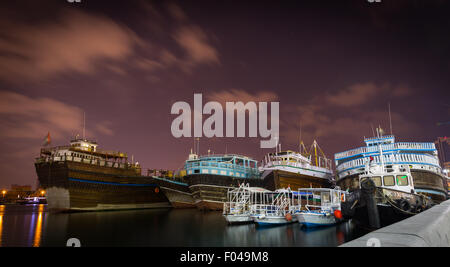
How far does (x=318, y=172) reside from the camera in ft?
202

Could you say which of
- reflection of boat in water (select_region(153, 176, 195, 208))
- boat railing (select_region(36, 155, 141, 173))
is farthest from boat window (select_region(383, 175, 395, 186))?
boat railing (select_region(36, 155, 141, 173))

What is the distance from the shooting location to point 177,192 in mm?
56938

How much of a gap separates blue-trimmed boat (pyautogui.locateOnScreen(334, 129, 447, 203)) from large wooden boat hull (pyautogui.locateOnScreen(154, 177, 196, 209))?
105 ft

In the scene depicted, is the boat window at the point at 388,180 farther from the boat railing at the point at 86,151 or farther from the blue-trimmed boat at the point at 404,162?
the boat railing at the point at 86,151

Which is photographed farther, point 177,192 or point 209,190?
point 177,192

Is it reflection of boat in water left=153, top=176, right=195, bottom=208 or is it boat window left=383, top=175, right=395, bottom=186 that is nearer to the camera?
boat window left=383, top=175, right=395, bottom=186

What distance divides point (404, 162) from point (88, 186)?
5259 centimetres

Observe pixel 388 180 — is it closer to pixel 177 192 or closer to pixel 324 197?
pixel 324 197

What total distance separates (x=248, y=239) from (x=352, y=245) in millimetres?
18735

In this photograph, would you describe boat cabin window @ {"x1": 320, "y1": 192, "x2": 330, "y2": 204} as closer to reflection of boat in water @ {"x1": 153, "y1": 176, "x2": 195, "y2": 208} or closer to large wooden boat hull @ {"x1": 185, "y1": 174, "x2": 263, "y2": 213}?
large wooden boat hull @ {"x1": 185, "y1": 174, "x2": 263, "y2": 213}

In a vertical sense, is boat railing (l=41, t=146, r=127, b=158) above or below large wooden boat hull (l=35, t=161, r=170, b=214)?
above

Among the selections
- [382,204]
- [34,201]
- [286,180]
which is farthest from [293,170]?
[34,201]

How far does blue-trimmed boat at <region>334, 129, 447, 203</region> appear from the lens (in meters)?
37.0
